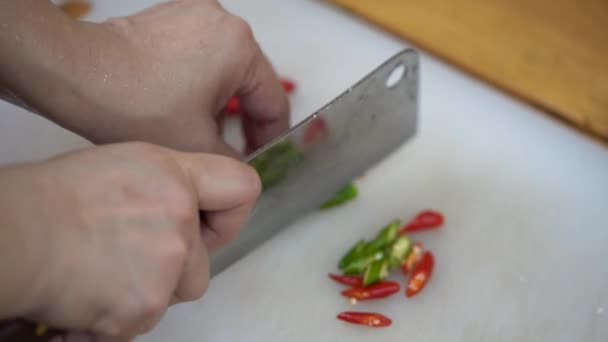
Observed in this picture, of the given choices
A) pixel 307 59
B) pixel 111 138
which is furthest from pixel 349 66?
pixel 111 138

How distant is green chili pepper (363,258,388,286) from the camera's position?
1155 millimetres

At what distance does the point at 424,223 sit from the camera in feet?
4.06

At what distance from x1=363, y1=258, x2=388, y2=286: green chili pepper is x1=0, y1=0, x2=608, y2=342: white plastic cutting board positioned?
0.13 feet

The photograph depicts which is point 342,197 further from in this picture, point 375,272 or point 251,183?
point 251,183

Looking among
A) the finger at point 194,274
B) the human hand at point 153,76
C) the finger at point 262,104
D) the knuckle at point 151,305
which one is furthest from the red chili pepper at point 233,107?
the knuckle at point 151,305

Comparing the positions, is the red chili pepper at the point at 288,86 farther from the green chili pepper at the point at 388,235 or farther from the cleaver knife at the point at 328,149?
the green chili pepper at the point at 388,235

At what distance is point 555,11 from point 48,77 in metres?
1.03

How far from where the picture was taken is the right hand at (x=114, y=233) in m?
0.69

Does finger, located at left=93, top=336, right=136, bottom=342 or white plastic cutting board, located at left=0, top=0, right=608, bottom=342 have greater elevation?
finger, located at left=93, top=336, right=136, bottom=342

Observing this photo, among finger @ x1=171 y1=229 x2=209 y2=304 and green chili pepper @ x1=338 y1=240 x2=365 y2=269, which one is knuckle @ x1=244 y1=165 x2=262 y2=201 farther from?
green chili pepper @ x1=338 y1=240 x2=365 y2=269

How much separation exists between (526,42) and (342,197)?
0.52m

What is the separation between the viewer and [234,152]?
3.73 feet

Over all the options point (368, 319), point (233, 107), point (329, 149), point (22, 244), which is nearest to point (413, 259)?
point (368, 319)

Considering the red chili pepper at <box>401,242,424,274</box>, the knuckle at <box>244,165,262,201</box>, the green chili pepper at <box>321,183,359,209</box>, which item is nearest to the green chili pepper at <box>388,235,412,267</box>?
the red chili pepper at <box>401,242,424,274</box>
